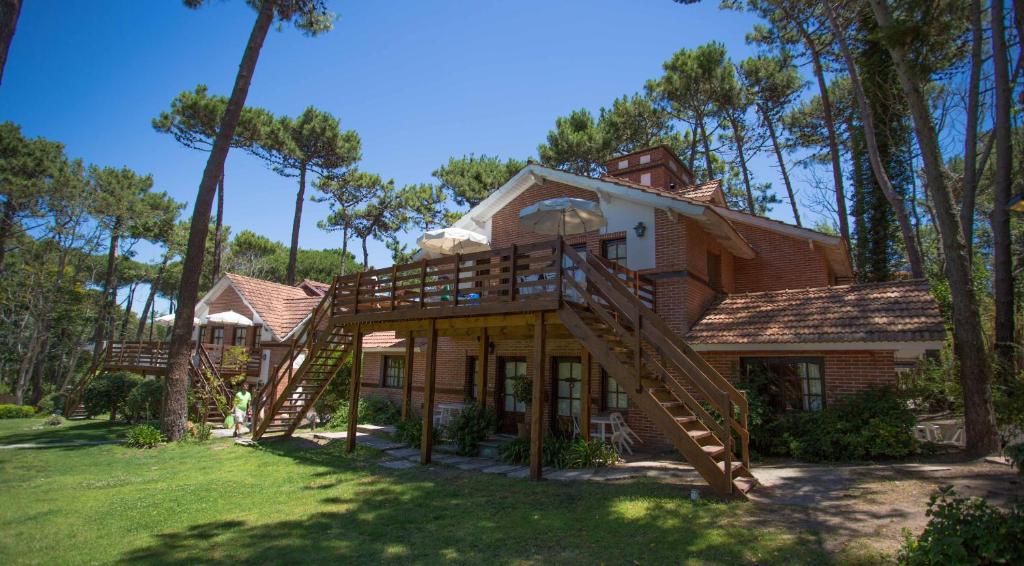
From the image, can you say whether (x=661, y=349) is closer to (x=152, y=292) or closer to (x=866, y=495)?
(x=866, y=495)

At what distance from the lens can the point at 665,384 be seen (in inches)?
345

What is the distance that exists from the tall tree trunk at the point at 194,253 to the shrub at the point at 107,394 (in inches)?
301

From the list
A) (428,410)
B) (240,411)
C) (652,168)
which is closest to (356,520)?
(428,410)

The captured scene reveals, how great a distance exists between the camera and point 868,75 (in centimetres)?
1619

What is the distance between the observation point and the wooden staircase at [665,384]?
7.09 metres

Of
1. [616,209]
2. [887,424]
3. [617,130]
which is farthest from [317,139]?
[887,424]

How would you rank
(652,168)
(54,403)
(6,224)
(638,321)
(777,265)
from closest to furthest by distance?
1. (638,321)
2. (777,265)
3. (652,168)
4. (54,403)
5. (6,224)

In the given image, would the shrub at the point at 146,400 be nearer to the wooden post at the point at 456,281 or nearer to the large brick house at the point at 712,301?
the large brick house at the point at 712,301

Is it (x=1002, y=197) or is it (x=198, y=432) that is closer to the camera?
(x=1002, y=197)

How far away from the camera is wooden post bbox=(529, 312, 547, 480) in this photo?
902 cm

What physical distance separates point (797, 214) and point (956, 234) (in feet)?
50.9

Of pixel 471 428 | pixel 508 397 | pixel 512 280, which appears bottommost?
pixel 471 428

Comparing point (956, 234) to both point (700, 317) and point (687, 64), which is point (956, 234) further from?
point (687, 64)

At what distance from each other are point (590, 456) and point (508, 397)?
16.1 feet
